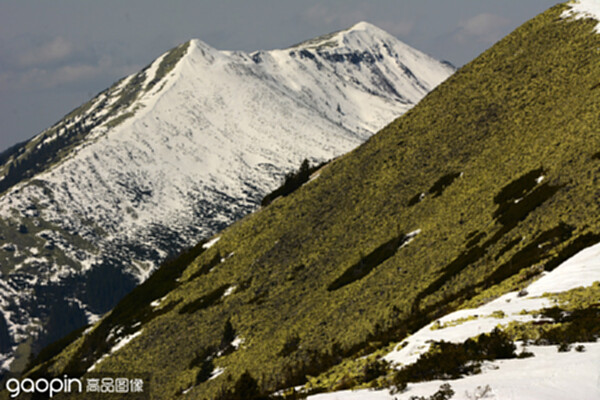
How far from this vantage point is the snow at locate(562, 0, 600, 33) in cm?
9522

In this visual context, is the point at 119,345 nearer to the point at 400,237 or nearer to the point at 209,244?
the point at 209,244

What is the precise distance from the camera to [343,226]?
282 ft

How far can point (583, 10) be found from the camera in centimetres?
9744

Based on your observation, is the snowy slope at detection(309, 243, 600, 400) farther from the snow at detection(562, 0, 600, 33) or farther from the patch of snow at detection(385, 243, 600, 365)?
the snow at detection(562, 0, 600, 33)

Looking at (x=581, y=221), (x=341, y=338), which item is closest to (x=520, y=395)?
(x=581, y=221)

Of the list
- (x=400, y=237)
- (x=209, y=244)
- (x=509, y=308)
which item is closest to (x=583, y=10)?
(x=400, y=237)

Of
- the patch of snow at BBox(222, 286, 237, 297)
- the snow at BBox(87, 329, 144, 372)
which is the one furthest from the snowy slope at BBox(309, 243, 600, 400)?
the snow at BBox(87, 329, 144, 372)

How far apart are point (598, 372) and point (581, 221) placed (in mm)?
29004

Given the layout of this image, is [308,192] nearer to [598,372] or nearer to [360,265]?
[360,265]

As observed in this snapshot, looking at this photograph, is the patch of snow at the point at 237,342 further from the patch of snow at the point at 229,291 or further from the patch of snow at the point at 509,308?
the patch of snow at the point at 509,308

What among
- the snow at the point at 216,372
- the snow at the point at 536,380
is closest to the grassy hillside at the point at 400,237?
the snow at the point at 216,372

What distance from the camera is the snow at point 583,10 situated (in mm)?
95219

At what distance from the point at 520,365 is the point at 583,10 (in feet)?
312

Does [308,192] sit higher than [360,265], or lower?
higher
